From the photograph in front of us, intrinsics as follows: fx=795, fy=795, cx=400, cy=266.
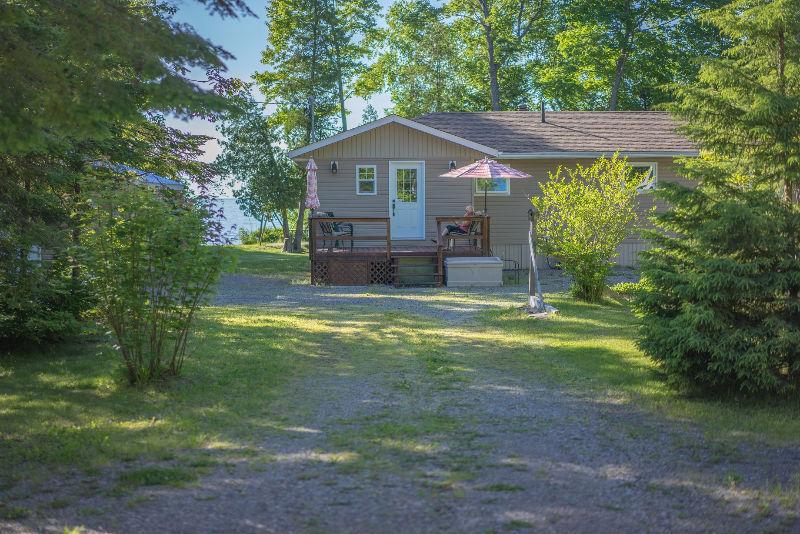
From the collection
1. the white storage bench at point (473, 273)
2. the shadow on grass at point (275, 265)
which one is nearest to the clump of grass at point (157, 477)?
the white storage bench at point (473, 273)

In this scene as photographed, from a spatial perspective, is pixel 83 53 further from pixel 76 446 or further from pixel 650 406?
pixel 650 406

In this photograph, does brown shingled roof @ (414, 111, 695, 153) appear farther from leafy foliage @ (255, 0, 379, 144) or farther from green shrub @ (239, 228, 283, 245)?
green shrub @ (239, 228, 283, 245)

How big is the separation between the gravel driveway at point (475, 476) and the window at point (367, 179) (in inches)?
504

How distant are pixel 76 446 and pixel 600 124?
66.3 feet

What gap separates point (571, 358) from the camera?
918 cm

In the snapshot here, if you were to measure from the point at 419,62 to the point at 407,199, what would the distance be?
2253 centimetres

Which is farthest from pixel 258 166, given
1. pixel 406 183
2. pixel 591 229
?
pixel 591 229

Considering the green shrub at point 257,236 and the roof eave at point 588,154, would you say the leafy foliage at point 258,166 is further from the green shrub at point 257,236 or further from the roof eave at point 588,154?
the roof eave at point 588,154

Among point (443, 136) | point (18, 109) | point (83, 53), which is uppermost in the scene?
point (443, 136)

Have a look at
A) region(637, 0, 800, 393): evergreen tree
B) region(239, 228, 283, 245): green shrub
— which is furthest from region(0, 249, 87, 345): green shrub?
region(239, 228, 283, 245): green shrub

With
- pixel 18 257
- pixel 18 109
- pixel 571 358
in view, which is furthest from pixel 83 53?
pixel 571 358

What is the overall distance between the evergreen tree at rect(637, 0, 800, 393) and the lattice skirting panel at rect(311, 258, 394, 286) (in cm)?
1024

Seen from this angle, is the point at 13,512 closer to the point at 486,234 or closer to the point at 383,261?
the point at 383,261

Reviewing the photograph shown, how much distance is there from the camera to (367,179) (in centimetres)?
1997
